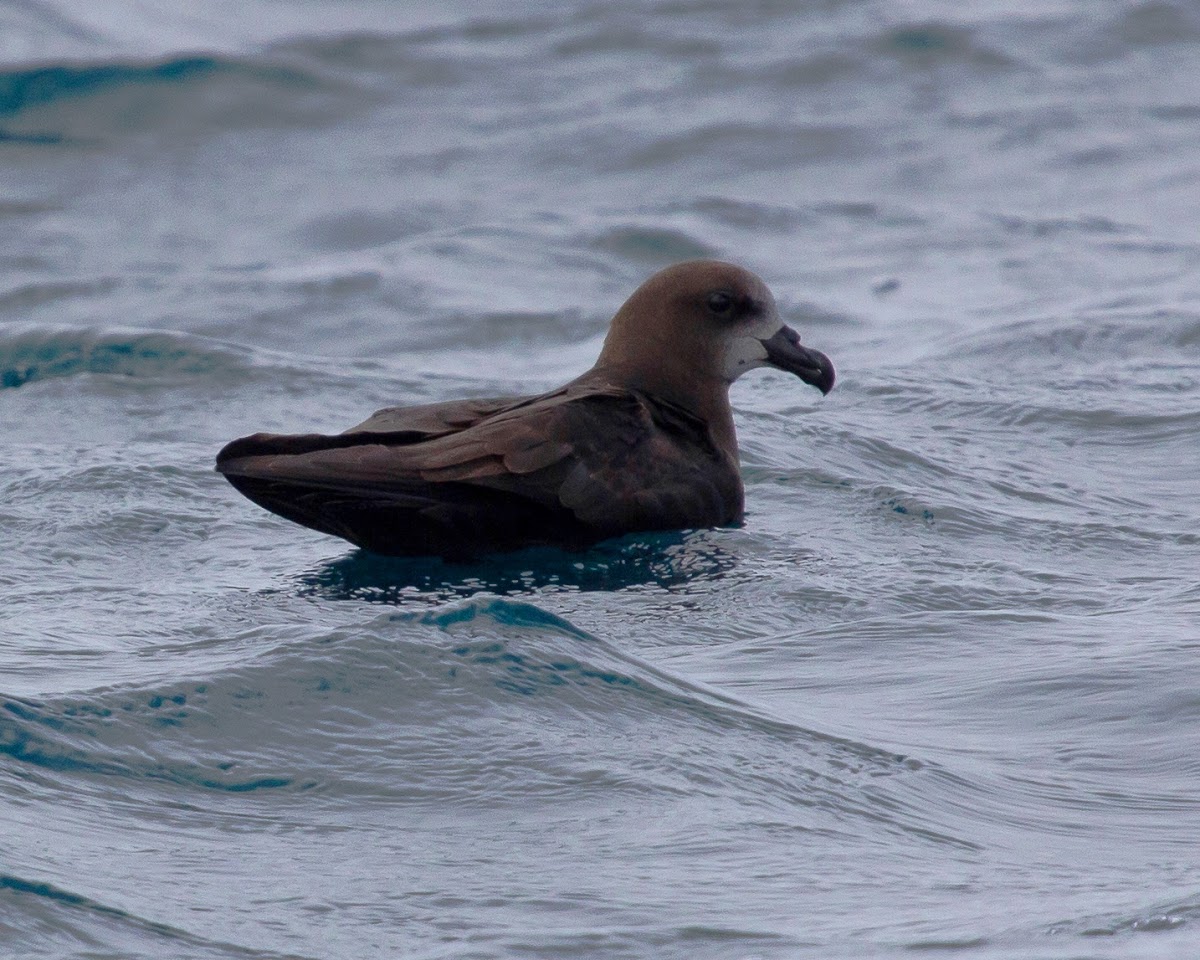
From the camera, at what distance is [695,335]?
22.9 feet

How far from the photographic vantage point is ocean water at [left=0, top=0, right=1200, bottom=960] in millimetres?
3664

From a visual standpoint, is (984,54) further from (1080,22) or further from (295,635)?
(295,635)

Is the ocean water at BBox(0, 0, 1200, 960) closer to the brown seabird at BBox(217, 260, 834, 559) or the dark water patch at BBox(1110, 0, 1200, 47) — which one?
the brown seabird at BBox(217, 260, 834, 559)

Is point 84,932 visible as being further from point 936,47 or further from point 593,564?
point 936,47

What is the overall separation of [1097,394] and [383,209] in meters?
7.19

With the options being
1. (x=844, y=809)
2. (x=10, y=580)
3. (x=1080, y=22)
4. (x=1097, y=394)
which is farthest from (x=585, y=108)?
(x=844, y=809)

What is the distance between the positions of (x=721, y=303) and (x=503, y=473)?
146 cm

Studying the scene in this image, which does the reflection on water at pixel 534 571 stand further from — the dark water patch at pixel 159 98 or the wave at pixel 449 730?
the dark water patch at pixel 159 98

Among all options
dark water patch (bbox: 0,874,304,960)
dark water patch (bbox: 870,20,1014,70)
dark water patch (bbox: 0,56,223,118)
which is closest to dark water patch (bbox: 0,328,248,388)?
dark water patch (bbox: 0,874,304,960)

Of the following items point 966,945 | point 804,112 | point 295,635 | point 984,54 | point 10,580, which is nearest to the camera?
point 966,945

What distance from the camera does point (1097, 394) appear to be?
9203mm

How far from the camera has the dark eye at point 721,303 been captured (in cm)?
700

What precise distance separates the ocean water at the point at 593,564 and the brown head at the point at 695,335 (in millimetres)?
584

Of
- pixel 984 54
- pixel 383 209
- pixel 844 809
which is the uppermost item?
pixel 984 54
